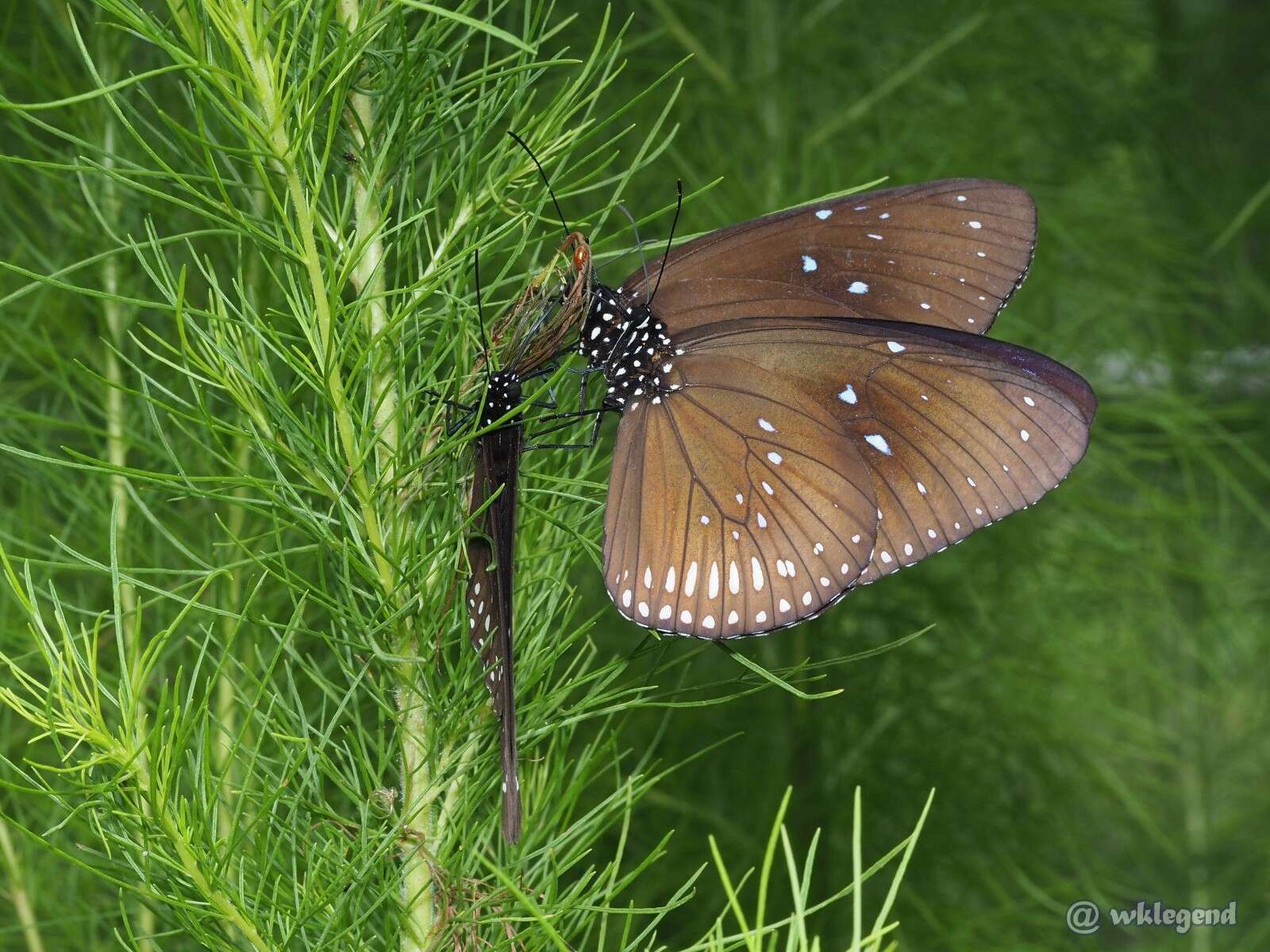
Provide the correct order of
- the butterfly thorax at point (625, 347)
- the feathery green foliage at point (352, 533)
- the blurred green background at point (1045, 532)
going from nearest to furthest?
the feathery green foliage at point (352, 533) < the butterfly thorax at point (625, 347) < the blurred green background at point (1045, 532)

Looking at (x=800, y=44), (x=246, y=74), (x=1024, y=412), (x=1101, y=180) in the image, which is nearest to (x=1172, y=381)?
(x=1101, y=180)

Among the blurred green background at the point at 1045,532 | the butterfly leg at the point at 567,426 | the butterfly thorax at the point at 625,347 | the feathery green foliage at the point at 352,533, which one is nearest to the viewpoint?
the feathery green foliage at the point at 352,533

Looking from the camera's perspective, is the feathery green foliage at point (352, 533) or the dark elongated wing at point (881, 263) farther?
the dark elongated wing at point (881, 263)

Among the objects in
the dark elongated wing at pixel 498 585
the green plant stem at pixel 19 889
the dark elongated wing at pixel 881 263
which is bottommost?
the green plant stem at pixel 19 889

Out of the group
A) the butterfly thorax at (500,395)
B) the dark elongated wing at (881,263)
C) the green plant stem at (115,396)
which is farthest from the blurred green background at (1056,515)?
the butterfly thorax at (500,395)

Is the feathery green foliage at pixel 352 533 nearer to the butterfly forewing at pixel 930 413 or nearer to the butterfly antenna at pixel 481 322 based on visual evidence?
the butterfly antenna at pixel 481 322

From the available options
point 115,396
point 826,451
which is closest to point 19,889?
point 115,396

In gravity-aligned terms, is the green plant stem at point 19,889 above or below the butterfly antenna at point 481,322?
below

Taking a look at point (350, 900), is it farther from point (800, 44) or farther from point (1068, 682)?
point (1068, 682)

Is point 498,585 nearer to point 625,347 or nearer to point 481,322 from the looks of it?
point 481,322
